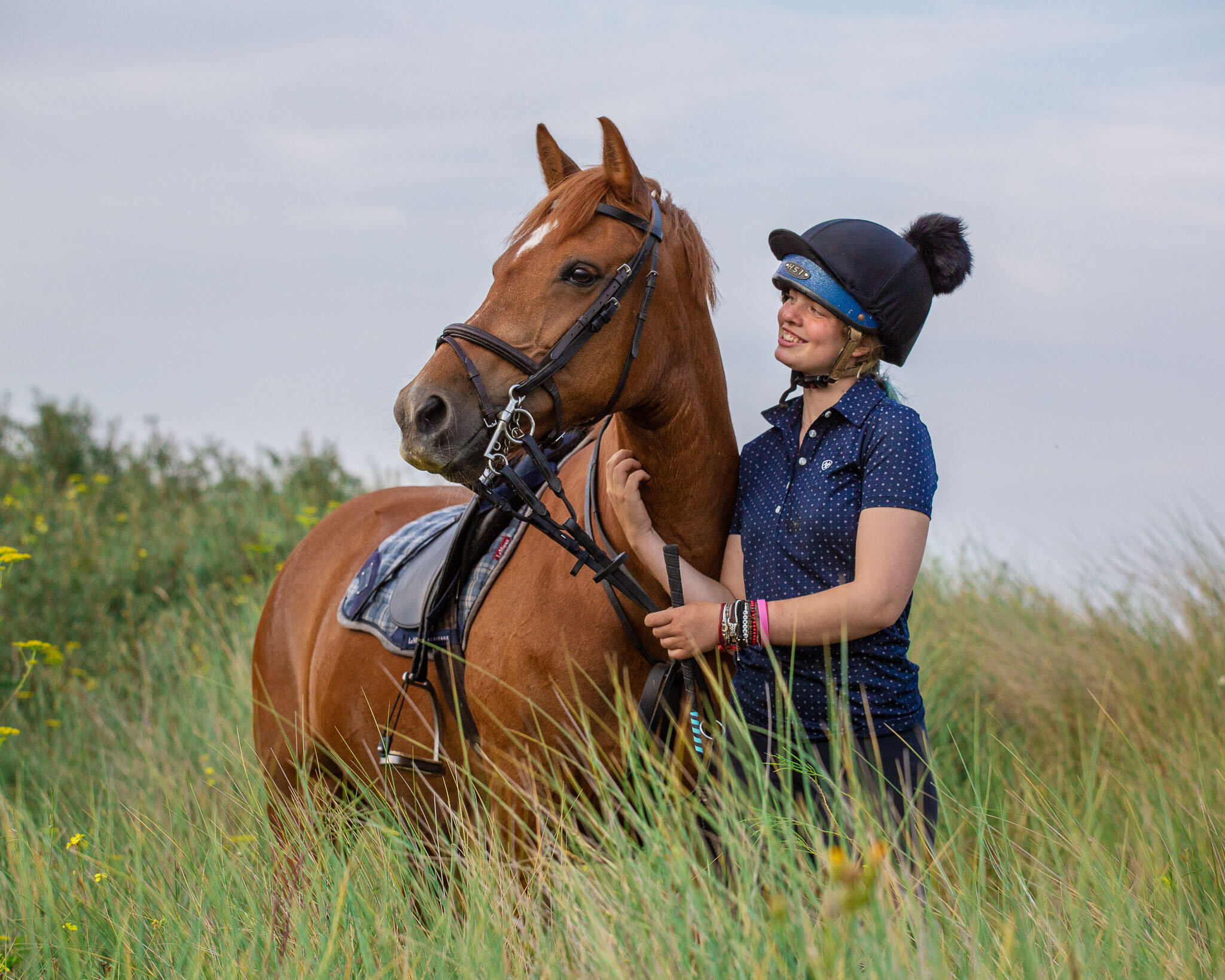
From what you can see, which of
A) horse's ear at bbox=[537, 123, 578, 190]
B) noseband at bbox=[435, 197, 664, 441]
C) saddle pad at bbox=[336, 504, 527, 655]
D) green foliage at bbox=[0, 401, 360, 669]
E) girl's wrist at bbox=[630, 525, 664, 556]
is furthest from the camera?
green foliage at bbox=[0, 401, 360, 669]

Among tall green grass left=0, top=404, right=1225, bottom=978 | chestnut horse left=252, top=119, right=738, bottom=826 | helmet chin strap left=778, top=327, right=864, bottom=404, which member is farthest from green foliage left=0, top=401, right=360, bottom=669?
helmet chin strap left=778, top=327, right=864, bottom=404

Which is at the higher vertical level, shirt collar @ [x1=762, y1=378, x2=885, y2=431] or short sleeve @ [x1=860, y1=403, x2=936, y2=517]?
shirt collar @ [x1=762, y1=378, x2=885, y2=431]

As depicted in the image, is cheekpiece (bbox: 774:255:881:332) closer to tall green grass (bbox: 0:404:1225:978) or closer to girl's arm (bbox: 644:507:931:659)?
girl's arm (bbox: 644:507:931:659)

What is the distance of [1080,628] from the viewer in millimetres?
6836

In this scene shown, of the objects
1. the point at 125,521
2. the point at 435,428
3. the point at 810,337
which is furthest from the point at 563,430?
the point at 125,521

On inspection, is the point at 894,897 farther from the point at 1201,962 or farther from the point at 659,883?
the point at 1201,962

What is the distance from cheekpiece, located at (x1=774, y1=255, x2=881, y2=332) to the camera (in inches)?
101

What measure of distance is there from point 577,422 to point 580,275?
0.35m

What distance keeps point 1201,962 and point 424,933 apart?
67.9 inches

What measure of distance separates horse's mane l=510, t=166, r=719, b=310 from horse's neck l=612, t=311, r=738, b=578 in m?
0.09

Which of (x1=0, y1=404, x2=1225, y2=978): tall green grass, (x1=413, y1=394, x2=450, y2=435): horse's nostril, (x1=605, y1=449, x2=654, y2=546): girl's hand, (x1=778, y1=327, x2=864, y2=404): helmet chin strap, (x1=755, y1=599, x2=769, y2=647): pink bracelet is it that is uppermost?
(x1=413, y1=394, x2=450, y2=435): horse's nostril

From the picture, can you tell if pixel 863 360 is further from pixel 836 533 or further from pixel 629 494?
pixel 629 494

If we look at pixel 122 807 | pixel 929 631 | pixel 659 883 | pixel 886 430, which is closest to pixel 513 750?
pixel 659 883

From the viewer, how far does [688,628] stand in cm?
248
